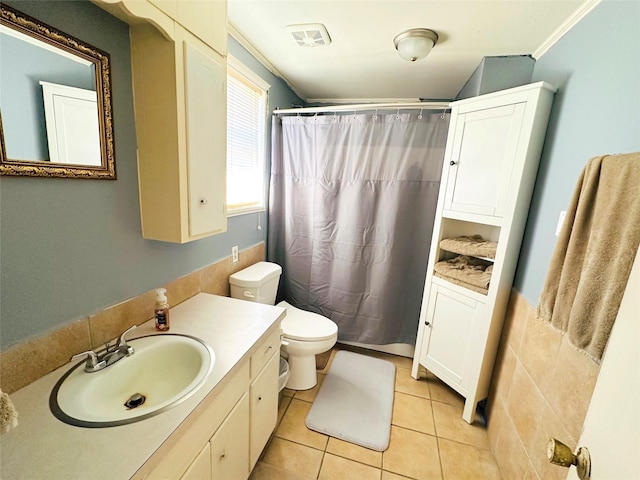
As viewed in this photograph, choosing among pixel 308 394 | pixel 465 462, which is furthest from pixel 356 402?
pixel 465 462

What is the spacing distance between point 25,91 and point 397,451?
213 centimetres

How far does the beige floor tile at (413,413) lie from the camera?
1653 millimetres

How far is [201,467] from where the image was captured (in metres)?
0.84

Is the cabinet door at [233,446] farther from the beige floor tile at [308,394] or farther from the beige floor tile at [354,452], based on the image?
the beige floor tile at [308,394]

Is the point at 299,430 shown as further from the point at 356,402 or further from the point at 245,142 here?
the point at 245,142

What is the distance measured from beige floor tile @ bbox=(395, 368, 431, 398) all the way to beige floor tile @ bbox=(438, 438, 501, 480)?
368mm

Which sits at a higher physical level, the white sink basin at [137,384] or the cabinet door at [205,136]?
the cabinet door at [205,136]

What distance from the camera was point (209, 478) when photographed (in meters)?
0.89

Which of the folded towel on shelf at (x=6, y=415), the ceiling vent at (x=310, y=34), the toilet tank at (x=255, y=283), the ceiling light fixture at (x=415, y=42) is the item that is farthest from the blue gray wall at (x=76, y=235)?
the ceiling light fixture at (x=415, y=42)

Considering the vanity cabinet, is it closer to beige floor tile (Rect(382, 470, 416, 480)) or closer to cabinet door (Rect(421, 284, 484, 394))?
beige floor tile (Rect(382, 470, 416, 480))

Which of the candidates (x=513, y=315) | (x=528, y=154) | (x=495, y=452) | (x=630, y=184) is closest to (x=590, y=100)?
(x=528, y=154)

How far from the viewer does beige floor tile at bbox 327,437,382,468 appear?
→ 1431 mm

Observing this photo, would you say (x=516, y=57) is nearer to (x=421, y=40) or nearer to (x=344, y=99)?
(x=421, y=40)

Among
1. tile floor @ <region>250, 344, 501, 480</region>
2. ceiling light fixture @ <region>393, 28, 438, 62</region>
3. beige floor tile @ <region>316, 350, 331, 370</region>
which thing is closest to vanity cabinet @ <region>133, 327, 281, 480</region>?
tile floor @ <region>250, 344, 501, 480</region>
